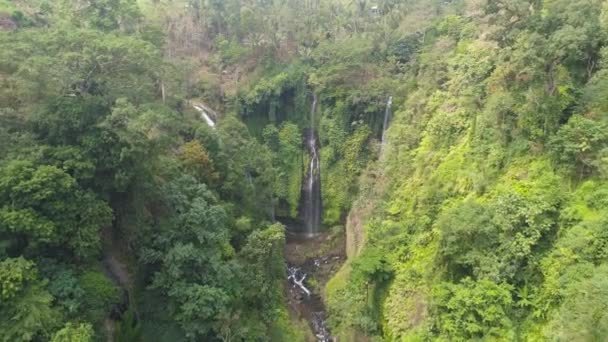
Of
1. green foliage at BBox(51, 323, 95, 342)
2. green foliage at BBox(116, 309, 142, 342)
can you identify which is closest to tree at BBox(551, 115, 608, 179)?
green foliage at BBox(51, 323, 95, 342)

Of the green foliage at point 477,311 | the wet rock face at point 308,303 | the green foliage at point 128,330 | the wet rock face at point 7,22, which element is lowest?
the wet rock face at point 308,303

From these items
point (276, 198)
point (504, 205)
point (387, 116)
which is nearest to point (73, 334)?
point (504, 205)

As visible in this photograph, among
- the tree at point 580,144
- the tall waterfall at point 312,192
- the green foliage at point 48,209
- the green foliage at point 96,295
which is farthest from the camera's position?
the tall waterfall at point 312,192

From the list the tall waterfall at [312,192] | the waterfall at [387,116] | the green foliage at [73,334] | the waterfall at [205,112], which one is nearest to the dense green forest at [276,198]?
the green foliage at [73,334]

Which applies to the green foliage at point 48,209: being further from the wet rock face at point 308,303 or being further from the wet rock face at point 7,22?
the wet rock face at point 7,22

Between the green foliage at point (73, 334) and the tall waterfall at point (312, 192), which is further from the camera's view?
the tall waterfall at point (312, 192)

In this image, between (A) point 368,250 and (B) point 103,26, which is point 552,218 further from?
(B) point 103,26

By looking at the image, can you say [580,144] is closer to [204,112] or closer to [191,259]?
[191,259]
